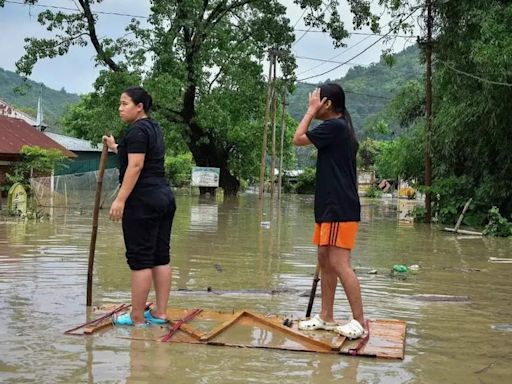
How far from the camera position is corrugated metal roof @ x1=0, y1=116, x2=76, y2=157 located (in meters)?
24.5

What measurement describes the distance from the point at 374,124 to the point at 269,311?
75.5ft

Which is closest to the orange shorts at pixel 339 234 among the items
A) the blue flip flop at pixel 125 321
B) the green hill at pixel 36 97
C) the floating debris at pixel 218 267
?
the blue flip flop at pixel 125 321

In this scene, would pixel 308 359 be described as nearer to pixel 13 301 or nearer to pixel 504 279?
pixel 13 301

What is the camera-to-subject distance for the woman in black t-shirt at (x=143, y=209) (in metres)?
4.81

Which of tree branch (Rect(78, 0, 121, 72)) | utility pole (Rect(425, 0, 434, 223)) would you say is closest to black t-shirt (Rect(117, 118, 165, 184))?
utility pole (Rect(425, 0, 434, 223))

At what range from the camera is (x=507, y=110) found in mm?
17438

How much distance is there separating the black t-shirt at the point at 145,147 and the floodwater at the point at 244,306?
1195 mm

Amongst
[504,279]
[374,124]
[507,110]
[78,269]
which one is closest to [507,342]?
[504,279]

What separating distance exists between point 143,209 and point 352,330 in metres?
1.74

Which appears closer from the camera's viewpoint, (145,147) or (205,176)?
(145,147)

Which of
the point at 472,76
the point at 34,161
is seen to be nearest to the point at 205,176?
the point at 34,161

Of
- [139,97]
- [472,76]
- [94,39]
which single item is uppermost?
[94,39]

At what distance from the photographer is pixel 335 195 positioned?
4.68m

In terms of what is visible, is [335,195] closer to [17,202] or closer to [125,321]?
[125,321]
